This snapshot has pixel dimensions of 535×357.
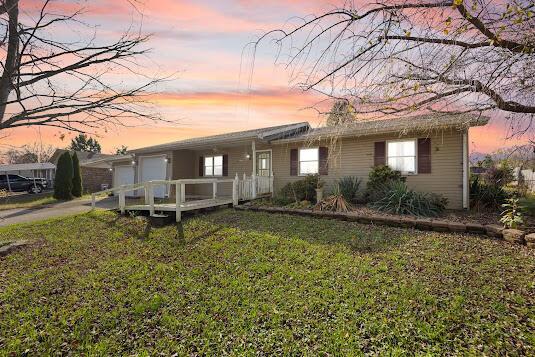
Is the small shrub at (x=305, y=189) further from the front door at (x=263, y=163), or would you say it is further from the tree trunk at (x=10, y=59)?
the tree trunk at (x=10, y=59)

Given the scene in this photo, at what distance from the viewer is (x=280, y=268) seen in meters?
5.09

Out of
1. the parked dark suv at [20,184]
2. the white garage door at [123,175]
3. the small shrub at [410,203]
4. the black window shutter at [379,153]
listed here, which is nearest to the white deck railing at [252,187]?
the black window shutter at [379,153]

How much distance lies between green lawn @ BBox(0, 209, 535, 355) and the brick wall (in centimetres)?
2487

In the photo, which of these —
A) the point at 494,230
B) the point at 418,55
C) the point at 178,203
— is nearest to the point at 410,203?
the point at 494,230

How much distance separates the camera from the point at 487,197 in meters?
8.82

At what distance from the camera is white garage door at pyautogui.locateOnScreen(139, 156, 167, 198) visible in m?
16.2

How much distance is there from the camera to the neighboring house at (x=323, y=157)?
885cm

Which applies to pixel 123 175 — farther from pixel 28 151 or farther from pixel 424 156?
pixel 424 156

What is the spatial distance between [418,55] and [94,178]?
33.2 metres

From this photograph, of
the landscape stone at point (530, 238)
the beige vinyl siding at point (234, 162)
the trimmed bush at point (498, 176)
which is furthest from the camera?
the beige vinyl siding at point (234, 162)

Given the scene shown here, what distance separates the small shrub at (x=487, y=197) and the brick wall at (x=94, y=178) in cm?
2971

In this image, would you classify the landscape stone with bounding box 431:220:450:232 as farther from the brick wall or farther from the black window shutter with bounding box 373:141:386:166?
the brick wall

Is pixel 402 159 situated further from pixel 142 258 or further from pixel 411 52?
pixel 142 258

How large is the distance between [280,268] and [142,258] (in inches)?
124
